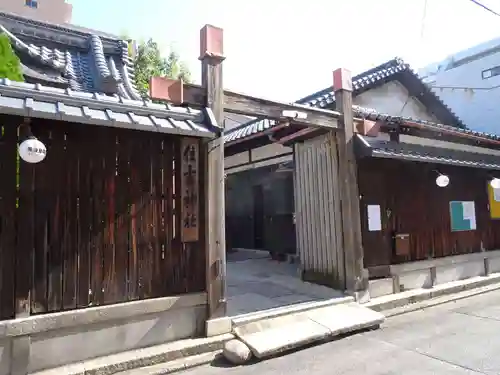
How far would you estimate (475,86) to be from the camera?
67.8 ft

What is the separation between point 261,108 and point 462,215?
6.97 metres

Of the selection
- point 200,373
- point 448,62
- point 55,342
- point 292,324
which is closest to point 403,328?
point 292,324

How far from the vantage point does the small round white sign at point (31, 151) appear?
422cm

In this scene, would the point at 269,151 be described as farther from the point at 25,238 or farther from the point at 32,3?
the point at 32,3

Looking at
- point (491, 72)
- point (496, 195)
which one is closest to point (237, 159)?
point (496, 195)

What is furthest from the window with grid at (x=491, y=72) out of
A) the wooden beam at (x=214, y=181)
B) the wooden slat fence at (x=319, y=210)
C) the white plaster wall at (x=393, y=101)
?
the wooden beam at (x=214, y=181)

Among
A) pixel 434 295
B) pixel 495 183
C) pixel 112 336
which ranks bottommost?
pixel 434 295

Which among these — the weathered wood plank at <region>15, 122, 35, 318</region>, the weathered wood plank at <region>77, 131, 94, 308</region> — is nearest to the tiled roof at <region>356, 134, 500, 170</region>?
the weathered wood plank at <region>77, 131, 94, 308</region>

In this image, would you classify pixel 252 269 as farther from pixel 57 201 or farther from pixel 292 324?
pixel 57 201

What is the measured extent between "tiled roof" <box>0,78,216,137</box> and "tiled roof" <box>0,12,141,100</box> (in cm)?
312

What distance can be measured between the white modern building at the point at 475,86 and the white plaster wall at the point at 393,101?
22.9 ft

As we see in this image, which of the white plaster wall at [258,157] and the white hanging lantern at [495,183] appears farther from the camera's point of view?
the white plaster wall at [258,157]

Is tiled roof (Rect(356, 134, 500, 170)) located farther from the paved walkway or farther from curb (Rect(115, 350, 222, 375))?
curb (Rect(115, 350, 222, 375))

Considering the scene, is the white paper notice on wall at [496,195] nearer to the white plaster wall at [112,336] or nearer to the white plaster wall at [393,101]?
the white plaster wall at [393,101]
